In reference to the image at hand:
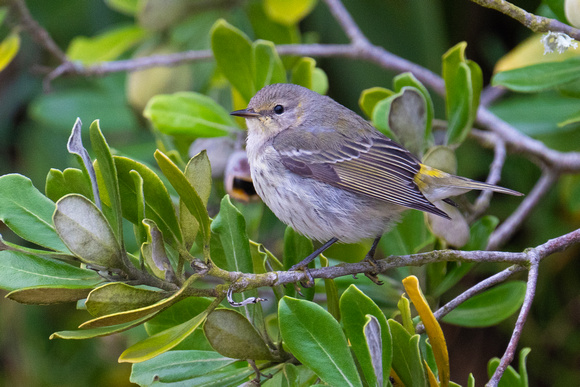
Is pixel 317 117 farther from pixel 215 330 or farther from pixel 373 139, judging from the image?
pixel 215 330

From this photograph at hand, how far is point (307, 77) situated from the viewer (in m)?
2.14

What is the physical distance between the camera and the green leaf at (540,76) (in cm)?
183

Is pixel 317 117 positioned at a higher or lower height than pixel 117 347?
higher

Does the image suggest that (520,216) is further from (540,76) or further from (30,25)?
(30,25)

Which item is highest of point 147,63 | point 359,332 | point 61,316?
point 147,63

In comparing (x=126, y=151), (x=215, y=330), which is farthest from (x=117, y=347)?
(x=215, y=330)

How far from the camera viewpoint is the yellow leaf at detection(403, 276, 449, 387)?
4.10ft

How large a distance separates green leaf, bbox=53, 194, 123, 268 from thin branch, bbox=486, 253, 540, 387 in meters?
0.80

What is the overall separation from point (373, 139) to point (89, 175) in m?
1.27

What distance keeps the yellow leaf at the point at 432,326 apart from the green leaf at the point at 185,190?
0.45 m

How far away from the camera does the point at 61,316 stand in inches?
122

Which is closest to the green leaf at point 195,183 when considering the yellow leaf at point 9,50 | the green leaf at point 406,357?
the green leaf at point 406,357

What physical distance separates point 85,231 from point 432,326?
29.1 inches

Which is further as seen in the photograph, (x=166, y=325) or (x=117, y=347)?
(x=117, y=347)
